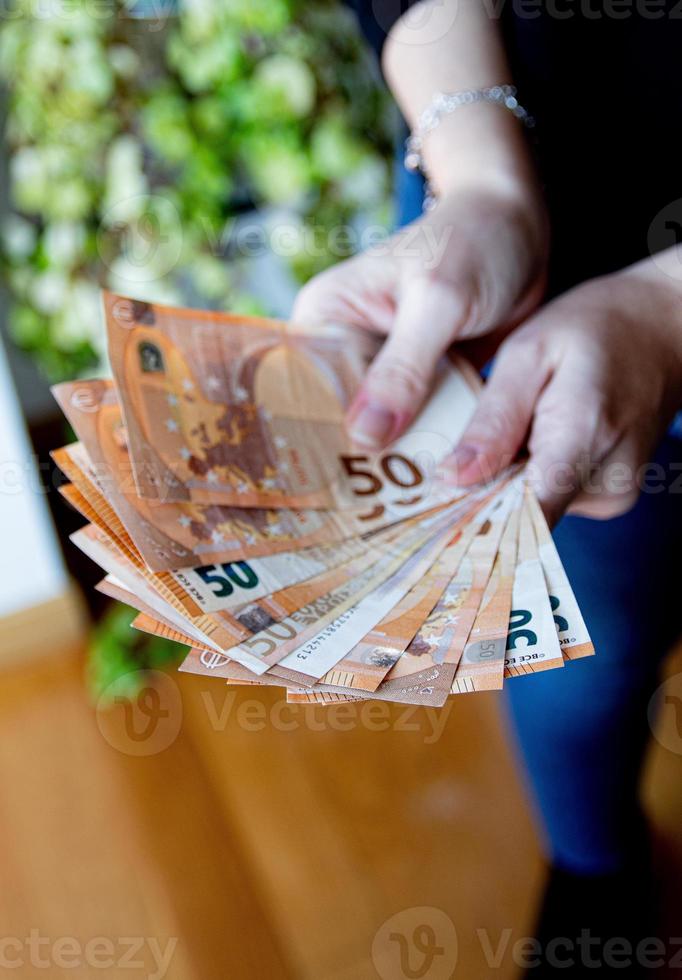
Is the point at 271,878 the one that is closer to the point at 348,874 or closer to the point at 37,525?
the point at 348,874

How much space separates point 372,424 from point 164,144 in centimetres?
93

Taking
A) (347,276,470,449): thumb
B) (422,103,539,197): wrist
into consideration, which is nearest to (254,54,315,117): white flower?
(422,103,539,197): wrist

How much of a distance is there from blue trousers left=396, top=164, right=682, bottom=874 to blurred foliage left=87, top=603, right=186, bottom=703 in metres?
0.74

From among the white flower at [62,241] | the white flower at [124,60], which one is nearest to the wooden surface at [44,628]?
the white flower at [62,241]

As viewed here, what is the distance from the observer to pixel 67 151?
1.43 m

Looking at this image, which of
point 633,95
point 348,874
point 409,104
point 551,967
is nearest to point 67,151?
point 409,104

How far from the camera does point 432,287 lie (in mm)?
789

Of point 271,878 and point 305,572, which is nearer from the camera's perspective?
point 305,572

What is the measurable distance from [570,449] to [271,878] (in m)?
0.86

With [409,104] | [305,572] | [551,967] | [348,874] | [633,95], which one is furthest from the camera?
[348,874]

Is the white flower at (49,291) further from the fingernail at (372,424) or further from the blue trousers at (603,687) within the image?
the fingernail at (372,424)

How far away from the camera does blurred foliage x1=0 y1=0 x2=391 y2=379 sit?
55.6 inches

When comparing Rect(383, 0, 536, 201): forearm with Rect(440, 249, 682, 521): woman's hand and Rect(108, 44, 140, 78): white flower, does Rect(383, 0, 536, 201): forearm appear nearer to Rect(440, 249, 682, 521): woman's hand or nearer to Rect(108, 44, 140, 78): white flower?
Rect(440, 249, 682, 521): woman's hand

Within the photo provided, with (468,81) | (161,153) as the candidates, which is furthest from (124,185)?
(468,81)
